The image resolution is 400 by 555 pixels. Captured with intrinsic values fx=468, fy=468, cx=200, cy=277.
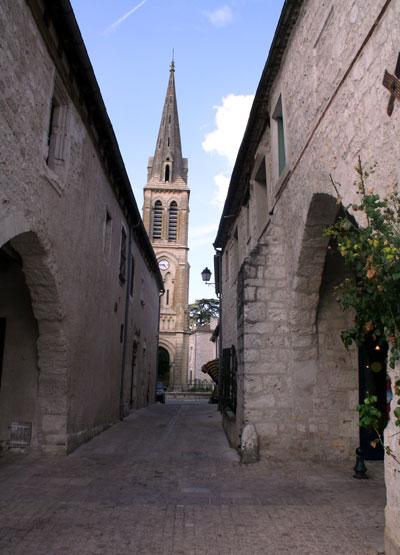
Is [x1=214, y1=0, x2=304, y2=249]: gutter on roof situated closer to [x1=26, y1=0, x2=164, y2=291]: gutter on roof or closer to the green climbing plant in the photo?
[x1=26, y1=0, x2=164, y2=291]: gutter on roof

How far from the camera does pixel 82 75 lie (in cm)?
689

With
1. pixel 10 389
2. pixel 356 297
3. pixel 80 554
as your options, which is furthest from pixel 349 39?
pixel 10 389

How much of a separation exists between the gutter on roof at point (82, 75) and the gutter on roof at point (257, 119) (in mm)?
2469

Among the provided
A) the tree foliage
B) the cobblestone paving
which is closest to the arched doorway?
the tree foliage

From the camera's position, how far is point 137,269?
14672mm

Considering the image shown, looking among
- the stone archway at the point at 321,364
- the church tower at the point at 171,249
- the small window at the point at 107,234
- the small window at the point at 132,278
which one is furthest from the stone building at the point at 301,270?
the church tower at the point at 171,249

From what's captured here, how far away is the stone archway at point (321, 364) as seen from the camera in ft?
21.3

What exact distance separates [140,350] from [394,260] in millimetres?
13670

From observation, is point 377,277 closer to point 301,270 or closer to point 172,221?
point 301,270

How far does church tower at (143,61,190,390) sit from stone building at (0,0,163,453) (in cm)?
2771

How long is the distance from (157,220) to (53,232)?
112 feet

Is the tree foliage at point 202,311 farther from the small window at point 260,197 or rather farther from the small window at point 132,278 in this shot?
the small window at point 260,197

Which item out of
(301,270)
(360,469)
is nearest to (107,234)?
(301,270)

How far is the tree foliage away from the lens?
A: 2072 inches
